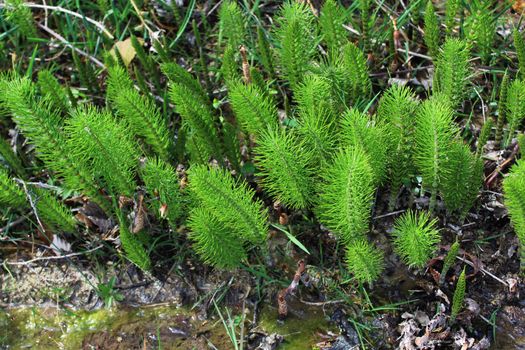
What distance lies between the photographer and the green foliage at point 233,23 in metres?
3.25

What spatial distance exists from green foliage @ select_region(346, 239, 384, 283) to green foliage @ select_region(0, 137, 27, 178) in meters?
1.66

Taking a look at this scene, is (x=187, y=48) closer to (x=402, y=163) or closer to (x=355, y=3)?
(x=355, y=3)

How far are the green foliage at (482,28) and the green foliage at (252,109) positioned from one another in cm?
113

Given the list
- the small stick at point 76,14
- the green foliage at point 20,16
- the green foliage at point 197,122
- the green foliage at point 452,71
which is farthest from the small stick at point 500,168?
the green foliage at point 20,16

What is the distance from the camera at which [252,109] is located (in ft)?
9.00

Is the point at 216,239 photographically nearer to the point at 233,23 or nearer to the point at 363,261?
the point at 363,261

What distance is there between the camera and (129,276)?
2.97 m

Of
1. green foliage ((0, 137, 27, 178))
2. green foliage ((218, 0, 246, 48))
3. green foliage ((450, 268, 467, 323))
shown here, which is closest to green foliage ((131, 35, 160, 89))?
green foliage ((218, 0, 246, 48))

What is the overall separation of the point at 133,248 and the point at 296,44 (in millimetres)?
1153

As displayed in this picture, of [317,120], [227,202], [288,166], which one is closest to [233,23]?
[317,120]

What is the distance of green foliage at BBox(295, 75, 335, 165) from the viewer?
262cm

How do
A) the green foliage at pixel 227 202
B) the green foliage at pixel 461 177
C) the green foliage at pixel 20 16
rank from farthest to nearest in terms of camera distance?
the green foliage at pixel 20 16
the green foliage at pixel 461 177
the green foliage at pixel 227 202

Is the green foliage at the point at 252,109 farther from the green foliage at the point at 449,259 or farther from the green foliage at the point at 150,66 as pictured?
the green foliage at the point at 449,259

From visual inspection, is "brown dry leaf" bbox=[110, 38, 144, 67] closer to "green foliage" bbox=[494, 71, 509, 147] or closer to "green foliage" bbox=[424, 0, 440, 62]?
"green foliage" bbox=[424, 0, 440, 62]
